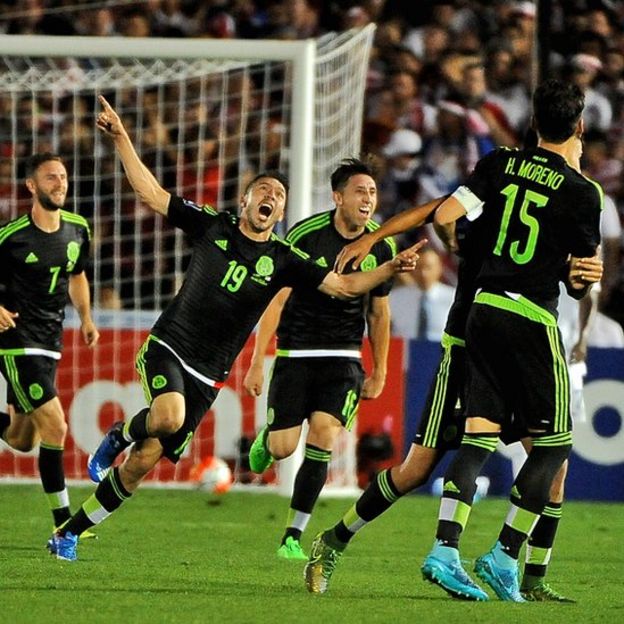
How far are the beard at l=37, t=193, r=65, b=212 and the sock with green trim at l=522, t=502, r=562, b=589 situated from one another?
3864 mm

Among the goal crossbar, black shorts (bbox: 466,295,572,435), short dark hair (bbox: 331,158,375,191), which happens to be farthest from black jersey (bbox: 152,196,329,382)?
the goal crossbar

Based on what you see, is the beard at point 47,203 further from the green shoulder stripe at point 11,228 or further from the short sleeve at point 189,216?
the short sleeve at point 189,216

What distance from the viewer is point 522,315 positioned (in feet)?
22.2

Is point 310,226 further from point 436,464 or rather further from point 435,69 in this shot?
point 435,69

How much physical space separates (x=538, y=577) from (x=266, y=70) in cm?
735

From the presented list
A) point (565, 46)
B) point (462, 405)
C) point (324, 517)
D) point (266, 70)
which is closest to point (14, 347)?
point (324, 517)

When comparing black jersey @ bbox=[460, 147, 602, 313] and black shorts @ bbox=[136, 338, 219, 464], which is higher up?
black jersey @ bbox=[460, 147, 602, 313]

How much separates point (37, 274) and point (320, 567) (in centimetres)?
341

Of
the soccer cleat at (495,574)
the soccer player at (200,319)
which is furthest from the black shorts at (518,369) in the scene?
the soccer player at (200,319)

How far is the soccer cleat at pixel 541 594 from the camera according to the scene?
7.17 m

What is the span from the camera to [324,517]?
1141 centimetres

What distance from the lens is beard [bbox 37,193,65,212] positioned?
9781 millimetres

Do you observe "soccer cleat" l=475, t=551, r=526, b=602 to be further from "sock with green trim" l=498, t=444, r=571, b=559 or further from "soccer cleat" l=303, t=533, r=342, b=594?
"soccer cleat" l=303, t=533, r=342, b=594

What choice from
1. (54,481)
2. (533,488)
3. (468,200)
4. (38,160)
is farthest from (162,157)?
(533,488)
